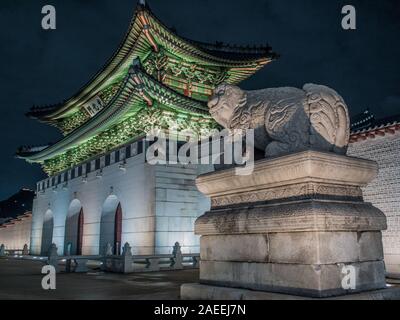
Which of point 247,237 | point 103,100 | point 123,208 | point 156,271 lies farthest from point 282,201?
point 103,100

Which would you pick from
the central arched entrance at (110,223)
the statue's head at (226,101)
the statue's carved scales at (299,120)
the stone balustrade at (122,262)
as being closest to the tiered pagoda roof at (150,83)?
the central arched entrance at (110,223)

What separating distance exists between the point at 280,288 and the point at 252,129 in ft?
6.39

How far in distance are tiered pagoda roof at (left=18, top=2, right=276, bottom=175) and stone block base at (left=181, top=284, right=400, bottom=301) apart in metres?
13.9

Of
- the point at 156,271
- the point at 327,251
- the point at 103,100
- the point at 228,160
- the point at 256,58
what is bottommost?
the point at 156,271

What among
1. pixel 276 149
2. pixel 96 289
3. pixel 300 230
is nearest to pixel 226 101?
pixel 276 149

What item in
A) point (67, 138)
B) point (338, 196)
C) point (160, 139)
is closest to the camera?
point (338, 196)

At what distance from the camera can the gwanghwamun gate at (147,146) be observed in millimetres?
15211

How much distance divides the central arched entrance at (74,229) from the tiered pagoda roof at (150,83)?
10.7ft

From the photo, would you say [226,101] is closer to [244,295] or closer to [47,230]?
[244,295]

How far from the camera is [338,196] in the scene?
437 centimetres

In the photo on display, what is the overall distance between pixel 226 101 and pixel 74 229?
23557 millimetres

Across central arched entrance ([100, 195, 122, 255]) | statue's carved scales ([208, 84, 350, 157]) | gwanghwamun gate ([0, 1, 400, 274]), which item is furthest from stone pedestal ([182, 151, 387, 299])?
central arched entrance ([100, 195, 122, 255])

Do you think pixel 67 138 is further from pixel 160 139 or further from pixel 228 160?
pixel 228 160

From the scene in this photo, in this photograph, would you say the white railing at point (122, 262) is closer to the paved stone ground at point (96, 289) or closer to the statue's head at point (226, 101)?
the paved stone ground at point (96, 289)
